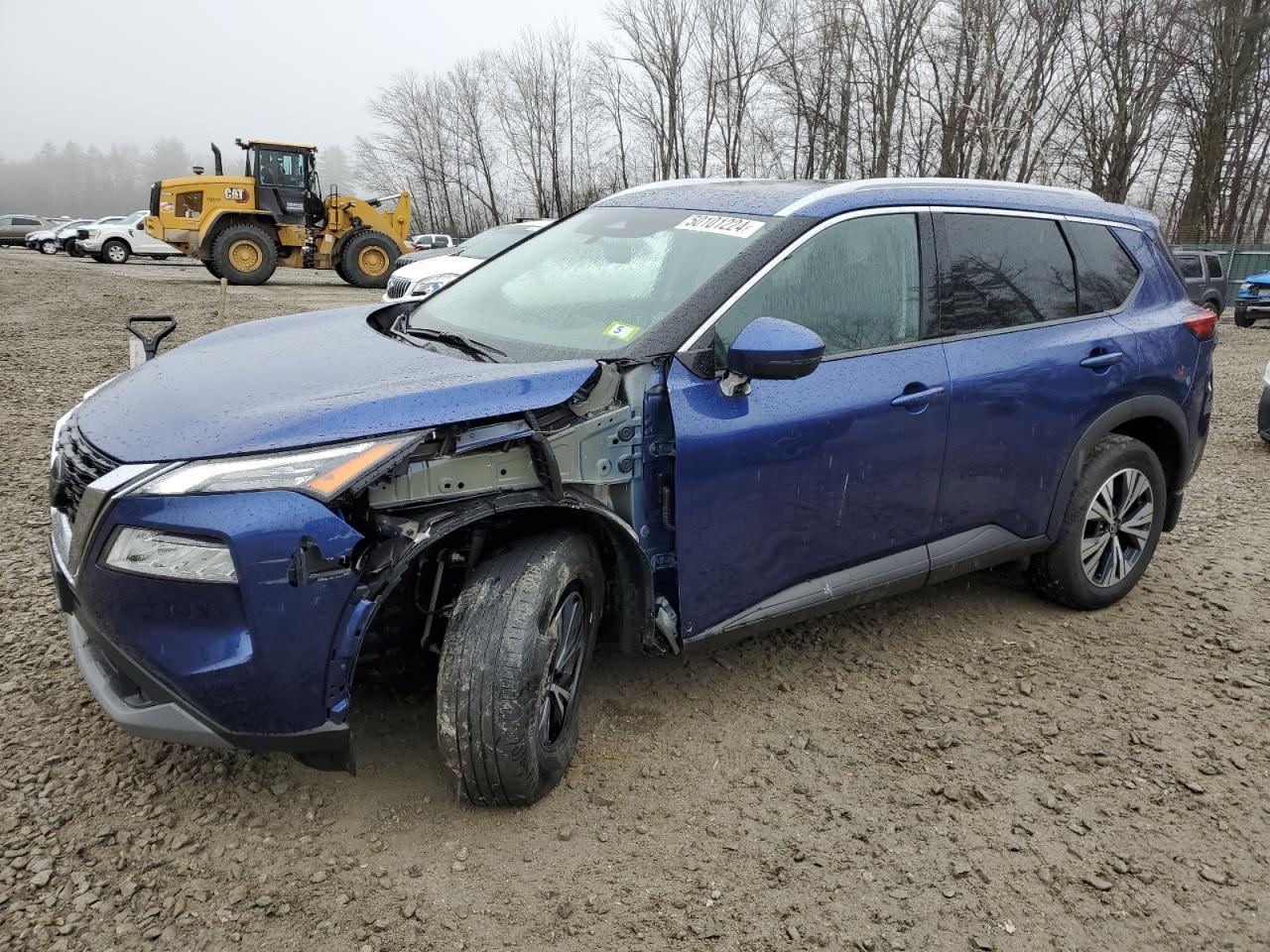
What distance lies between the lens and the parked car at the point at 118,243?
1080 inches

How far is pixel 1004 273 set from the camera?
3.44m

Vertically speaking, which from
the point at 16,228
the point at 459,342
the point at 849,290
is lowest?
the point at 459,342

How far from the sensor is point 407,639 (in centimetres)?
259

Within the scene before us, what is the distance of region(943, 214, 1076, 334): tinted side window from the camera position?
329 cm

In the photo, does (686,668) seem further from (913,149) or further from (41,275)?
(913,149)

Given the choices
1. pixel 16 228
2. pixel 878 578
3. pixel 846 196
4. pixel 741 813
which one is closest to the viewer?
pixel 741 813

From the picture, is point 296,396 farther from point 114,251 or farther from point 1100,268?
point 114,251

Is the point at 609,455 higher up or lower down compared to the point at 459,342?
lower down

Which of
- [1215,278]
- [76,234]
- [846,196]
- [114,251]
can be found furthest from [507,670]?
[76,234]

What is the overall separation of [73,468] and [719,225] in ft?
6.67

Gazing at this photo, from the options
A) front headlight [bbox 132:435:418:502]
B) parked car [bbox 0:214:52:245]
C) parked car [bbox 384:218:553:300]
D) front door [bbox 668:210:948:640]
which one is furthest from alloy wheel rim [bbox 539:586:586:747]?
parked car [bbox 0:214:52:245]

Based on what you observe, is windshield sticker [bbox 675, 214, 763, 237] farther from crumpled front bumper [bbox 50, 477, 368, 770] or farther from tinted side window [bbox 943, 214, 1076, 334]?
crumpled front bumper [bbox 50, 477, 368, 770]

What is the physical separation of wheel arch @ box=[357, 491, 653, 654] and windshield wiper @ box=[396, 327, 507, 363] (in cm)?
54

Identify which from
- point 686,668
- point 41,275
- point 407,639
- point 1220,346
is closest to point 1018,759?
point 686,668
